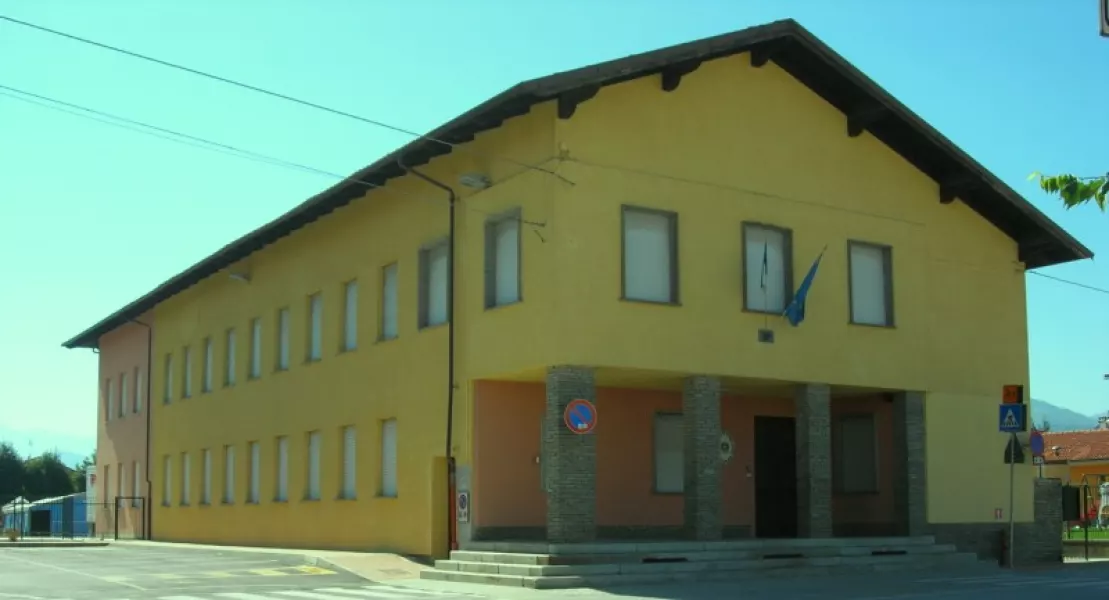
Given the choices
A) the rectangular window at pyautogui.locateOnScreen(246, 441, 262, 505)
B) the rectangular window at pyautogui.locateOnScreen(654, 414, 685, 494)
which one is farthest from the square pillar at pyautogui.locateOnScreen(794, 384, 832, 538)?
the rectangular window at pyautogui.locateOnScreen(246, 441, 262, 505)

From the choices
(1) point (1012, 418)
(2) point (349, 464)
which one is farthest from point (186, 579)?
(1) point (1012, 418)

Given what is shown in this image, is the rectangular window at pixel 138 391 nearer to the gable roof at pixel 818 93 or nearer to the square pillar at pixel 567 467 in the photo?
the gable roof at pixel 818 93

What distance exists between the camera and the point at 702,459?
77.6 ft

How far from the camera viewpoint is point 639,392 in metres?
27.3

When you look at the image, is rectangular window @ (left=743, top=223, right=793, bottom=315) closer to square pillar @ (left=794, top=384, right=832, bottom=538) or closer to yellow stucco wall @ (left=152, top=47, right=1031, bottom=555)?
yellow stucco wall @ (left=152, top=47, right=1031, bottom=555)

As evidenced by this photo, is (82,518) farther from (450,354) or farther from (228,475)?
(450,354)

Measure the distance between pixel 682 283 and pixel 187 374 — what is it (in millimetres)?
23584

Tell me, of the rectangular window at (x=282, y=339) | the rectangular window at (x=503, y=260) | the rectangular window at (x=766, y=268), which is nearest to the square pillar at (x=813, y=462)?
the rectangular window at (x=766, y=268)

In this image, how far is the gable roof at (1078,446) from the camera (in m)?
60.7

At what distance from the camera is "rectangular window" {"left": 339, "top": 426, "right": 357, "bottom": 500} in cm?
3020

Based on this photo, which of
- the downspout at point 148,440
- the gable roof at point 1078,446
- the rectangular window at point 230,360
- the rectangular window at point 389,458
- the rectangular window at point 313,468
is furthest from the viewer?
the gable roof at point 1078,446

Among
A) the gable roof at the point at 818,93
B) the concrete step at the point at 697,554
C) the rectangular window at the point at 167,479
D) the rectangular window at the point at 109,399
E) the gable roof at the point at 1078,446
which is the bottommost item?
the concrete step at the point at 697,554

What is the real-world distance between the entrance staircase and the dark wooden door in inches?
159

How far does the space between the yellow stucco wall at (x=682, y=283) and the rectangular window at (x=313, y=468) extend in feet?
0.77
